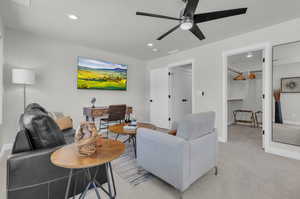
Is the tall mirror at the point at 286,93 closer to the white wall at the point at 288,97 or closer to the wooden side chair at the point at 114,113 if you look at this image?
the white wall at the point at 288,97

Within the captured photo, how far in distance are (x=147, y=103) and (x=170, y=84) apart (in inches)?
48.9

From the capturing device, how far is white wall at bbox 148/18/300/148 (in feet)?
7.75

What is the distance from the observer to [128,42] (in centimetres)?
326

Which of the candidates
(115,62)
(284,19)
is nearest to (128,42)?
(115,62)

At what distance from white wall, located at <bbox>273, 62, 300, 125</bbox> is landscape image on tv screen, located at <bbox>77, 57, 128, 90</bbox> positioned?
381 centimetres

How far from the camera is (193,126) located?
1321 millimetres

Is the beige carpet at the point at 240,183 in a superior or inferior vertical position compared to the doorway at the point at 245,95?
inferior

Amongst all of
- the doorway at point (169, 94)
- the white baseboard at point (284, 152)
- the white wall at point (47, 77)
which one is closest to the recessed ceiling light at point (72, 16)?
the white wall at point (47, 77)

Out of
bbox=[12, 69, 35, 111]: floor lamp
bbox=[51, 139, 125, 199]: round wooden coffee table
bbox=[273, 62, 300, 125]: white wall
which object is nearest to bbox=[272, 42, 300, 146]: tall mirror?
bbox=[273, 62, 300, 125]: white wall

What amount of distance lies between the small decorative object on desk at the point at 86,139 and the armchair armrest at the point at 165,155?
704mm

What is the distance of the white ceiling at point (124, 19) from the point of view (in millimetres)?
1909

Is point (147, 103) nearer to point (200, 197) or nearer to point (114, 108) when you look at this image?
point (114, 108)

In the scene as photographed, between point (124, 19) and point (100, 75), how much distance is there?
6.24 feet

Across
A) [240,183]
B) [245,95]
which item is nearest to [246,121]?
[245,95]
